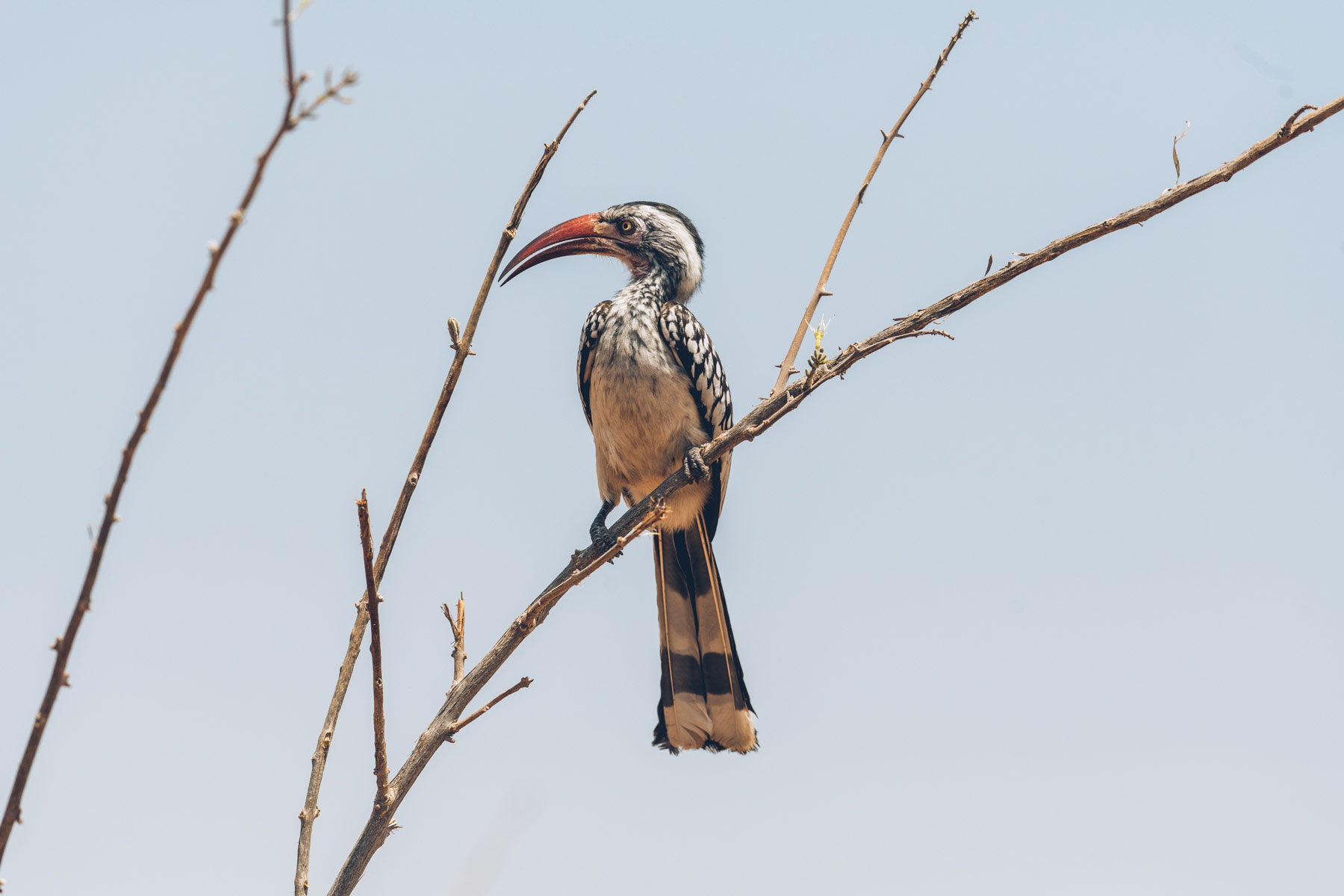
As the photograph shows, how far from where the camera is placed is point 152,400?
1.07 m

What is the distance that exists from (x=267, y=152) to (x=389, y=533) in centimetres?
87

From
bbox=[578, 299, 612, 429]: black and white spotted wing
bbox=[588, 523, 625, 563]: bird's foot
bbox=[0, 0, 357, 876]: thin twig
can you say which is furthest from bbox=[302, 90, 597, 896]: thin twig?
bbox=[578, 299, 612, 429]: black and white spotted wing

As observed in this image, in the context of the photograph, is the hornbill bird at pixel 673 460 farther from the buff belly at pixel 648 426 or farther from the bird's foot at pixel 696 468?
the bird's foot at pixel 696 468

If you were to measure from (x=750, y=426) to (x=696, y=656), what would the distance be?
1514 mm

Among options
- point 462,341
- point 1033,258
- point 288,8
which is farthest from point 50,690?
point 1033,258

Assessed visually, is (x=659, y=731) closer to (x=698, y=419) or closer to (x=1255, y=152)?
(x=698, y=419)

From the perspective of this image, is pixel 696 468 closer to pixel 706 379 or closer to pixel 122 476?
pixel 706 379

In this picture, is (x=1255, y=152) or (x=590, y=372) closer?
(x=1255, y=152)

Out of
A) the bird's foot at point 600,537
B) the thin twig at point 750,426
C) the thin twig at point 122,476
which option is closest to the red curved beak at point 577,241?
the bird's foot at point 600,537

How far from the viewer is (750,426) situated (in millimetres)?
2260

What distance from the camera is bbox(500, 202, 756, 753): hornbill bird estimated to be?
3471mm

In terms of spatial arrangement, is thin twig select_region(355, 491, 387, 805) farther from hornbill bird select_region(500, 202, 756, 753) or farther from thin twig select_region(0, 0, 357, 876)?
hornbill bird select_region(500, 202, 756, 753)

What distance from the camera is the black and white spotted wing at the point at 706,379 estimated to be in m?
3.86

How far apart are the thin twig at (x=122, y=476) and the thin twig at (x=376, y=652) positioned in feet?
1.51
